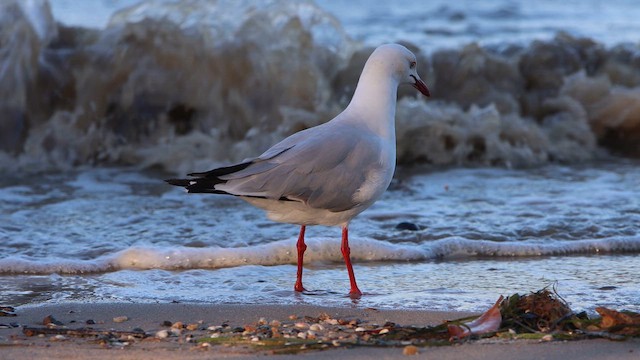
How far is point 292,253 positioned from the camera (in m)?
5.50

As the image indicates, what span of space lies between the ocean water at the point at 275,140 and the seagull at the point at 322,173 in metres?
0.38

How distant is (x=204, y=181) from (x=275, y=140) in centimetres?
452

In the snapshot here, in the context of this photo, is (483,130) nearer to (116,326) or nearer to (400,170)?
(400,170)

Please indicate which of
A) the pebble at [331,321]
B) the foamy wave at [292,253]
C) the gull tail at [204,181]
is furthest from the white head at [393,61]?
the pebble at [331,321]

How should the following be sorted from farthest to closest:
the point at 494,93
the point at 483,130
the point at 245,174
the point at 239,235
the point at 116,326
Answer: the point at 494,93 < the point at 483,130 < the point at 239,235 < the point at 245,174 < the point at 116,326

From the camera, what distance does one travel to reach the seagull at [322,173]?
4.47m

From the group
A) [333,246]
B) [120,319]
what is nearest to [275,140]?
[333,246]

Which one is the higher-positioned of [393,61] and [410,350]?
[393,61]

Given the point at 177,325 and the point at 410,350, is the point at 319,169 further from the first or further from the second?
the point at 410,350

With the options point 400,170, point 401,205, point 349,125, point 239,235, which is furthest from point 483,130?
point 349,125

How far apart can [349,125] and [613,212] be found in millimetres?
2314

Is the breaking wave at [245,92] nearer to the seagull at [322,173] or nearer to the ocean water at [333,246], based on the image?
the ocean water at [333,246]

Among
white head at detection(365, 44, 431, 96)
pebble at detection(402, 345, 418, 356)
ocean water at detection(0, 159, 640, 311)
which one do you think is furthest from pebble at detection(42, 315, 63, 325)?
white head at detection(365, 44, 431, 96)

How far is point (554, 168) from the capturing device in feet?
27.5
